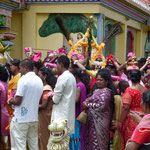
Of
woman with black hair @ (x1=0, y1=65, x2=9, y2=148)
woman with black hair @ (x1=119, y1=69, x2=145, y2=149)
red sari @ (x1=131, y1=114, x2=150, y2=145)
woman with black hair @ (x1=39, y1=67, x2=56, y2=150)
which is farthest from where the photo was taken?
woman with black hair @ (x1=0, y1=65, x2=9, y2=148)

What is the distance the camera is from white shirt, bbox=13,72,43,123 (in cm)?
451

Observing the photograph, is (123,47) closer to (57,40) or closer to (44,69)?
(57,40)

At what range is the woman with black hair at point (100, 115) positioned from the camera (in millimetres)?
4664

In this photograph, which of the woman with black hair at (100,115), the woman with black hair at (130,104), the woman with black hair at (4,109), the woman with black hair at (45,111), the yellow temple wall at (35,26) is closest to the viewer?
the woman with black hair at (100,115)

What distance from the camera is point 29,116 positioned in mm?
4582

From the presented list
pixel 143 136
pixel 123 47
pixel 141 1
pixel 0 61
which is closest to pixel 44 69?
pixel 0 61

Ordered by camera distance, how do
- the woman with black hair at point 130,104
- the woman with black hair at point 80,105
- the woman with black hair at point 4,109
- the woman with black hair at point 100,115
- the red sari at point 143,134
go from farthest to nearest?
the woman with black hair at point 4,109 < the woman with black hair at point 80,105 < the woman with black hair at point 130,104 < the woman with black hair at point 100,115 < the red sari at point 143,134

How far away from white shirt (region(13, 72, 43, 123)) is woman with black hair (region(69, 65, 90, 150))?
880mm

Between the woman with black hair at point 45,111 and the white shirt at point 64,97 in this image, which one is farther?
the woman with black hair at point 45,111

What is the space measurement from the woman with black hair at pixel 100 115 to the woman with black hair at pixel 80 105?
467mm

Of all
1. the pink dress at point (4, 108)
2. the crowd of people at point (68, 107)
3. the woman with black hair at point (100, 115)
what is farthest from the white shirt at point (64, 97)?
the pink dress at point (4, 108)

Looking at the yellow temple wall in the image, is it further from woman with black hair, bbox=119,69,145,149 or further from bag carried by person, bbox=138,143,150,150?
bag carried by person, bbox=138,143,150,150

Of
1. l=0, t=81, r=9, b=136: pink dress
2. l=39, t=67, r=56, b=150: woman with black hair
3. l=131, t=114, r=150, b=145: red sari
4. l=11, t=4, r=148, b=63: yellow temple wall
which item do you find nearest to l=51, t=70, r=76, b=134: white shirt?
l=39, t=67, r=56, b=150: woman with black hair

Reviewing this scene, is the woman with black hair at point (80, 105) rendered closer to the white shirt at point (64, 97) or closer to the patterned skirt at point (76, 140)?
the patterned skirt at point (76, 140)
